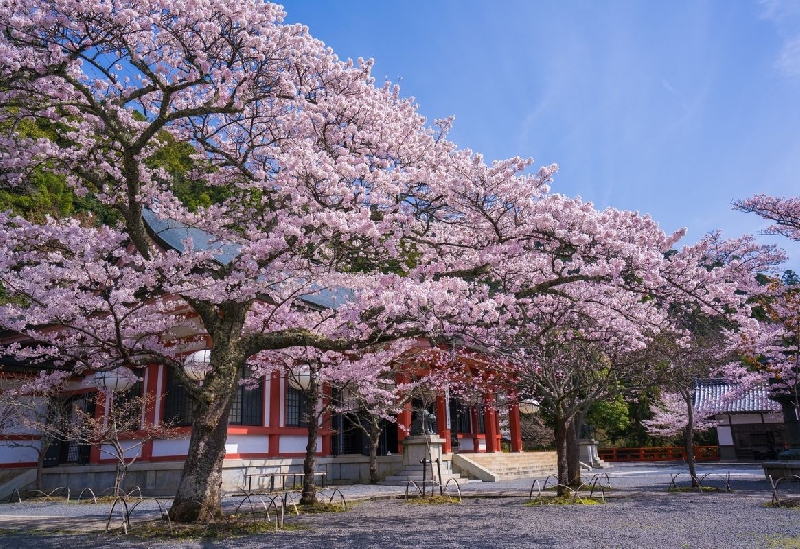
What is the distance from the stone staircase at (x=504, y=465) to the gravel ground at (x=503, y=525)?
6563 millimetres

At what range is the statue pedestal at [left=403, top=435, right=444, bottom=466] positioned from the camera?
57.9 feet

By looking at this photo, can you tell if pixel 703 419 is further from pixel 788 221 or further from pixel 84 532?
pixel 84 532

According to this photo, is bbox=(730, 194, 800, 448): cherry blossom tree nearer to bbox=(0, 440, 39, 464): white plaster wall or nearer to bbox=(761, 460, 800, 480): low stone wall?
bbox=(761, 460, 800, 480): low stone wall

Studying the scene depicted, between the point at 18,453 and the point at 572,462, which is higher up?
the point at 18,453

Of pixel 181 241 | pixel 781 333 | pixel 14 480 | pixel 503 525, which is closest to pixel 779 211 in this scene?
pixel 781 333

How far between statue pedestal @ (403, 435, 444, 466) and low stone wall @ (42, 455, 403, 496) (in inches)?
22.2

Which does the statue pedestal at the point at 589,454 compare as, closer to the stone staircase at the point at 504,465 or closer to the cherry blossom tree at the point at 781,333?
the stone staircase at the point at 504,465

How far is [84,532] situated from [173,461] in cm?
712

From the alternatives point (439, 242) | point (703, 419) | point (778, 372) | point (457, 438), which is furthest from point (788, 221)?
point (703, 419)

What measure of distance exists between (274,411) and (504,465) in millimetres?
8993

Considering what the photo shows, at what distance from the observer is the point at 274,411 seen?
57.6 feet

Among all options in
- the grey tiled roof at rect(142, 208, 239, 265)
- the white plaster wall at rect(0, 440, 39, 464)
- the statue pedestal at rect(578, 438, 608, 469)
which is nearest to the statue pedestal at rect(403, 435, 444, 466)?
the grey tiled roof at rect(142, 208, 239, 265)

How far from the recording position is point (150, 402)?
16.4 metres

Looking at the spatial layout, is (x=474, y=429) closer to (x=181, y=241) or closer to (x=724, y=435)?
(x=181, y=241)
